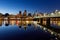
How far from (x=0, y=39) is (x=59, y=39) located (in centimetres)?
2035

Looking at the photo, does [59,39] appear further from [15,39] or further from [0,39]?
[0,39]

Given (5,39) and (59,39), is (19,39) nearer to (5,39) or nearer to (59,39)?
(5,39)

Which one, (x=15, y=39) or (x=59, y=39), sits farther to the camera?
(x=15, y=39)

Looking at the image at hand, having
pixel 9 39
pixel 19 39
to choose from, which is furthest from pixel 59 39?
pixel 9 39

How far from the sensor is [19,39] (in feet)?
173

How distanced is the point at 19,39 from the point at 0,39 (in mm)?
6640

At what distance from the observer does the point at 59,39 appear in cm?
4709

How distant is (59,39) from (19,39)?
46.6 feet

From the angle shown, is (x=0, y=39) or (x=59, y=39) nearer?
(x=59, y=39)

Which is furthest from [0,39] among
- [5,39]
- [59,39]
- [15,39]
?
[59,39]

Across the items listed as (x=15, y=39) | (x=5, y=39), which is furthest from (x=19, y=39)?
(x=5, y=39)

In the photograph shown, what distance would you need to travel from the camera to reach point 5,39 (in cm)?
5288

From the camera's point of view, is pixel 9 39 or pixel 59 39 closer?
pixel 59 39

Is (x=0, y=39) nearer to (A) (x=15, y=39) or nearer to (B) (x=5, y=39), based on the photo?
(B) (x=5, y=39)
